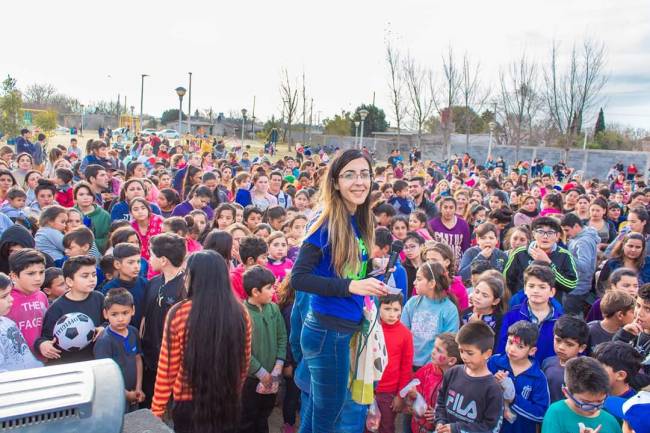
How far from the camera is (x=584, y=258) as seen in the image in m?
5.96

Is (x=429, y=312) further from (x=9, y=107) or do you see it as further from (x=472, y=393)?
(x=9, y=107)

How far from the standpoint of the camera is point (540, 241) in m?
4.85

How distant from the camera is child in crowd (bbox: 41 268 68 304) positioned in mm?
→ 4297

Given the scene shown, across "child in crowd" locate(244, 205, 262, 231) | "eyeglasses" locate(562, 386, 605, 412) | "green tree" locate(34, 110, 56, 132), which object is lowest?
"eyeglasses" locate(562, 386, 605, 412)

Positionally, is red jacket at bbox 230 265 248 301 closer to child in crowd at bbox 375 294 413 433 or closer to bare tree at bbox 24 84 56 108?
child in crowd at bbox 375 294 413 433

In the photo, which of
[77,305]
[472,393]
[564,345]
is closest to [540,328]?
[564,345]

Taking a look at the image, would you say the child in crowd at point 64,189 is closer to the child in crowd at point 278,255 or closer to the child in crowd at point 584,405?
the child in crowd at point 278,255

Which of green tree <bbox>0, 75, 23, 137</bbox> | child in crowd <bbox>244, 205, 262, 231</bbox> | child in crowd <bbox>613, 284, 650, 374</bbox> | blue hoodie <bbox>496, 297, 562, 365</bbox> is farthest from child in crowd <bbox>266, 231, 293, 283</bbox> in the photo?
green tree <bbox>0, 75, 23, 137</bbox>

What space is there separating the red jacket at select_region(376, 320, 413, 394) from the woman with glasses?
1.27 metres

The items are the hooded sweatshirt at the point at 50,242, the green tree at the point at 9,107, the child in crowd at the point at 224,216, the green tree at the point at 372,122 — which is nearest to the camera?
the hooded sweatshirt at the point at 50,242

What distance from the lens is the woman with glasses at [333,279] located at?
102 inches

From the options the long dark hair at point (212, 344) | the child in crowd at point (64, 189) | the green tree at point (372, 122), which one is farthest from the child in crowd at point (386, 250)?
the green tree at point (372, 122)

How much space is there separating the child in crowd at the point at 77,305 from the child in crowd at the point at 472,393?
98.8 inches

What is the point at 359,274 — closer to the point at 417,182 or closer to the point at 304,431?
the point at 304,431
